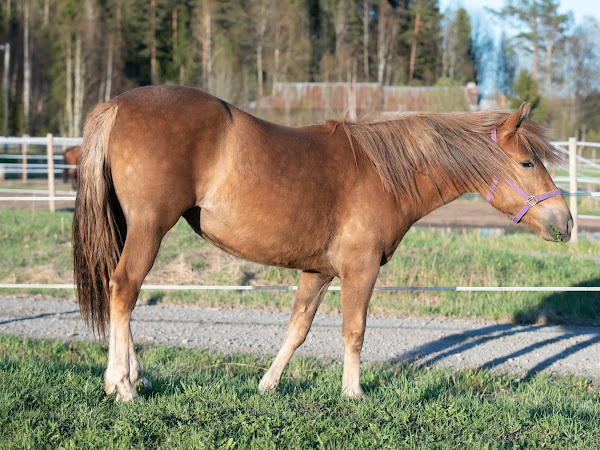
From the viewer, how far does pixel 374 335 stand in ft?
22.1

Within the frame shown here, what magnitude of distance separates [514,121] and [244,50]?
43.3 meters

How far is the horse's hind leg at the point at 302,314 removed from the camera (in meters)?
4.51

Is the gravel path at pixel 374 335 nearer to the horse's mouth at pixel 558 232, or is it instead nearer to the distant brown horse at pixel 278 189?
the horse's mouth at pixel 558 232

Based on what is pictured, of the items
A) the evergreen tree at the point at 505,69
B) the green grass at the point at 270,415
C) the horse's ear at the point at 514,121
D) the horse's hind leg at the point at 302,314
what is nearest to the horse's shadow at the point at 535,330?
the green grass at the point at 270,415

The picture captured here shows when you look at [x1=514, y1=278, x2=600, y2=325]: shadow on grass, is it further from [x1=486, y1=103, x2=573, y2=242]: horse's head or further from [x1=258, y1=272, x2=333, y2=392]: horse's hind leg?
[x1=258, y1=272, x2=333, y2=392]: horse's hind leg

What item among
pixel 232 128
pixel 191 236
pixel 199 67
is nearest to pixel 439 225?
pixel 191 236

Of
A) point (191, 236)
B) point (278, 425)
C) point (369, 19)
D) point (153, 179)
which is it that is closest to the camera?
point (278, 425)

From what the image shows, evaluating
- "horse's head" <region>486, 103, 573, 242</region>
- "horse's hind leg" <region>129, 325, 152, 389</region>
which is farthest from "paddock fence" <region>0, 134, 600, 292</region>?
"horse's hind leg" <region>129, 325, 152, 389</region>

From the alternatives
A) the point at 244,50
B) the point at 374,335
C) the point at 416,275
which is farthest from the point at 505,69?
the point at 374,335

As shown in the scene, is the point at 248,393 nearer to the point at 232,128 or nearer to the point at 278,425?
the point at 278,425

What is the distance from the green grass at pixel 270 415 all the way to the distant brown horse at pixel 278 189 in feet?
1.01

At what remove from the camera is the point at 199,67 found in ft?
145

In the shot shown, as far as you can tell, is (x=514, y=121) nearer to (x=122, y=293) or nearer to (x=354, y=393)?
(x=354, y=393)

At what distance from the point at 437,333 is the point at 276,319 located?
178cm
